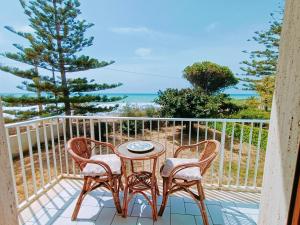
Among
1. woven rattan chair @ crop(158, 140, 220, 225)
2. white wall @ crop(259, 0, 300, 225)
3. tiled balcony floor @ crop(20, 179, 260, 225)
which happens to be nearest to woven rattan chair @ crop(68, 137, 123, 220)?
tiled balcony floor @ crop(20, 179, 260, 225)

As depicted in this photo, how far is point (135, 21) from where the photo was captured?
28.1 feet

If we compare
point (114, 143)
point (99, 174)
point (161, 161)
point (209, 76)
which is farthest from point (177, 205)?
point (209, 76)

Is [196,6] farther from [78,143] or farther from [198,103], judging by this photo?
[78,143]

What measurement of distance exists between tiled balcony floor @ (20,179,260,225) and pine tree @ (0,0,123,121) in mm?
5616

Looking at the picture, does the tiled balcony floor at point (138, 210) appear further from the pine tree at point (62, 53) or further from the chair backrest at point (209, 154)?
the pine tree at point (62, 53)

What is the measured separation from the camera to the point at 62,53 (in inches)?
276

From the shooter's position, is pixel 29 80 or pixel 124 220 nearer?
pixel 124 220

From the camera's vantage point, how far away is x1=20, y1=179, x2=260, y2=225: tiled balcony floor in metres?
1.87

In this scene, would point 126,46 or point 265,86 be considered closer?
point 265,86

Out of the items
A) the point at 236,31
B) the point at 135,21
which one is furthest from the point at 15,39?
the point at 236,31

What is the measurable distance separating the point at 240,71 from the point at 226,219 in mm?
8777

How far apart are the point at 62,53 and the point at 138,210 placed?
22.0 feet

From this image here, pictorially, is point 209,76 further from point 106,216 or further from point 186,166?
point 106,216

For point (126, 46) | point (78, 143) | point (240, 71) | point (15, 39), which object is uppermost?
point (126, 46)
